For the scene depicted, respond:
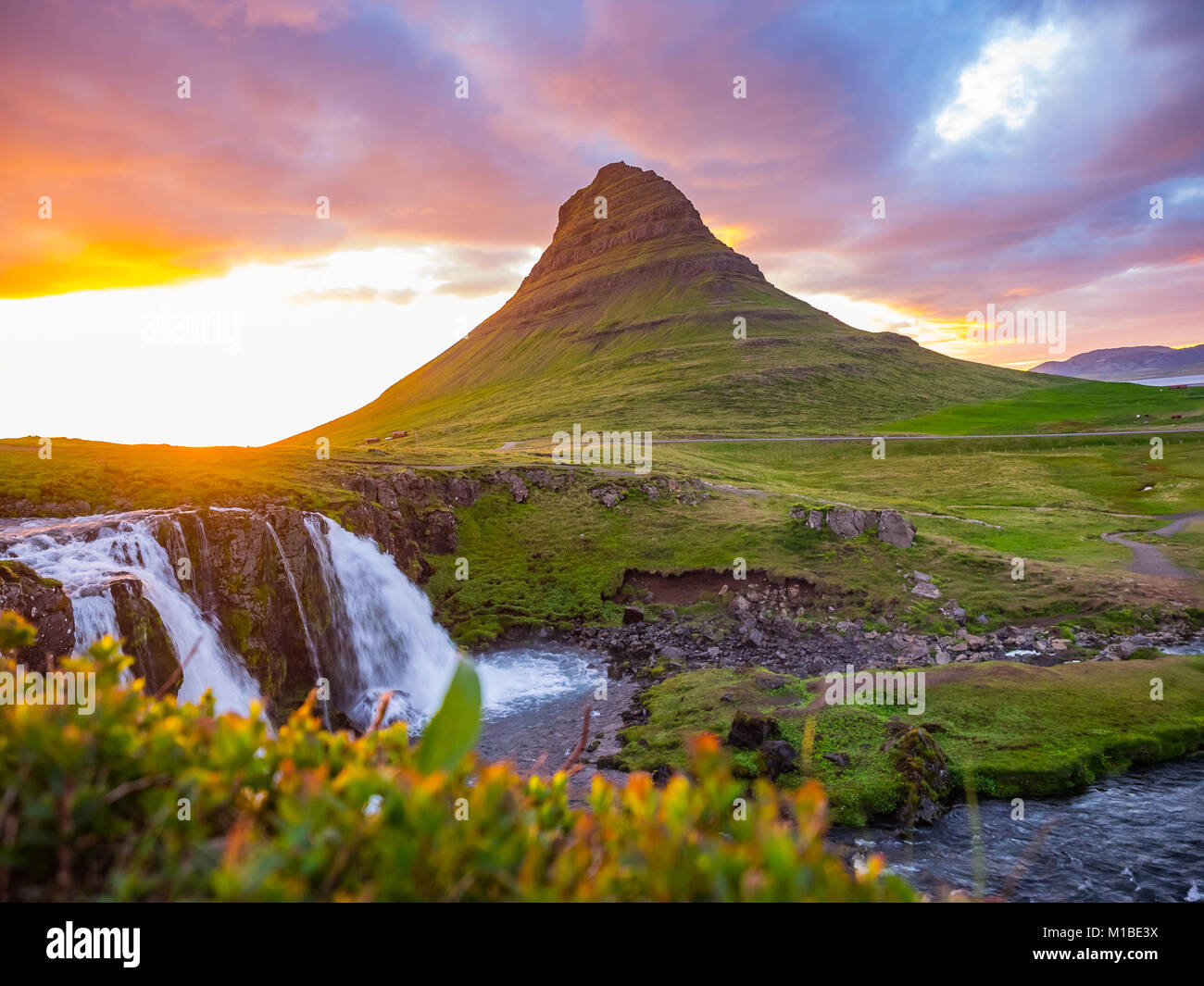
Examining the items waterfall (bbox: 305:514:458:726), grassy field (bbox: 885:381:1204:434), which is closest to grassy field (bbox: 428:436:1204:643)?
waterfall (bbox: 305:514:458:726)

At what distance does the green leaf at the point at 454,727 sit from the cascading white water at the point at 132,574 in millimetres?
20313

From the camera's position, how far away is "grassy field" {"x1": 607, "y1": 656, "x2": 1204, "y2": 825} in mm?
20875

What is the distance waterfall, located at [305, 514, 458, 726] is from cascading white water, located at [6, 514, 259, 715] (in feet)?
20.8

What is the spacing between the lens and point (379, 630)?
112 ft

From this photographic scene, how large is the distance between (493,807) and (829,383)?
161m

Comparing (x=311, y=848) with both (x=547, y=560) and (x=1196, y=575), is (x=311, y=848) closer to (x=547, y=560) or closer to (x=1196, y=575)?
(x=547, y=560)

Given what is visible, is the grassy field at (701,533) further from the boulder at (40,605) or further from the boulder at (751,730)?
the boulder at (751,730)

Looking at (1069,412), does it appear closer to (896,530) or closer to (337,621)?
(896,530)

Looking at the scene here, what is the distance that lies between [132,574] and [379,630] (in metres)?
12.9

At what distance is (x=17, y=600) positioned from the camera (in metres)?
18.4

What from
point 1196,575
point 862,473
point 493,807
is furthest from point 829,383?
point 493,807

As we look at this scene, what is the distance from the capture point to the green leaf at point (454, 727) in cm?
335

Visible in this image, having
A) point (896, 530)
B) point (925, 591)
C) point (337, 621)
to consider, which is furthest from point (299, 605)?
point (896, 530)

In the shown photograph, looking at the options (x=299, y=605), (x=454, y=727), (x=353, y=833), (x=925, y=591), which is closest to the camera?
(x=353, y=833)
